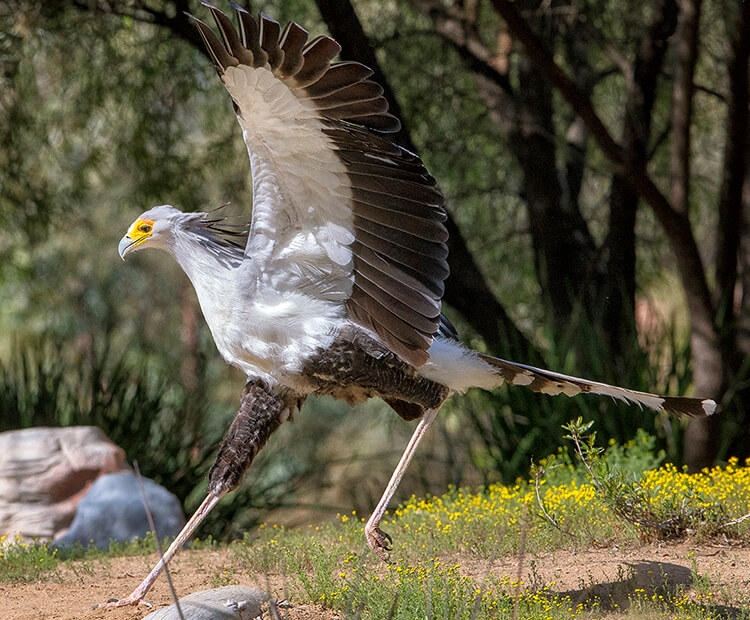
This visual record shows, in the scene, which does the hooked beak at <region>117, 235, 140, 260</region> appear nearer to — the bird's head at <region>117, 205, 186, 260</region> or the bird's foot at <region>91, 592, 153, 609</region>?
the bird's head at <region>117, 205, 186, 260</region>

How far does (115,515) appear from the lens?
220 inches

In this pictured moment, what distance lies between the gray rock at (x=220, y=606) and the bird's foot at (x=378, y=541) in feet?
2.06

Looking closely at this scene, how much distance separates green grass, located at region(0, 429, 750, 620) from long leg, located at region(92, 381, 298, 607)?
0.37m

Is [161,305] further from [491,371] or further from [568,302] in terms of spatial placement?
[491,371]

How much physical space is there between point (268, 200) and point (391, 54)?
16.3 ft

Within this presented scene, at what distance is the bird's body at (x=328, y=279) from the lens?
345 cm

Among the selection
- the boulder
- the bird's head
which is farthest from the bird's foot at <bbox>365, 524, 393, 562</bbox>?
the boulder

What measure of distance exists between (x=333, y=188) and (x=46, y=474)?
326 centimetres

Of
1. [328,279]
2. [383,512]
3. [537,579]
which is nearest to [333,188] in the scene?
[328,279]

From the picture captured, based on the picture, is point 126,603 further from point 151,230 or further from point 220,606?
point 151,230

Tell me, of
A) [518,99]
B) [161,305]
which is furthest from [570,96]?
[161,305]

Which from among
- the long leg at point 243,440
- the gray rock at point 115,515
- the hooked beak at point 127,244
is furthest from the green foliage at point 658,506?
the gray rock at point 115,515

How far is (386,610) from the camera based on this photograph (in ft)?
10.5

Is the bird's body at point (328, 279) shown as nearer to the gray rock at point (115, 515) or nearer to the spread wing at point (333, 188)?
the spread wing at point (333, 188)
